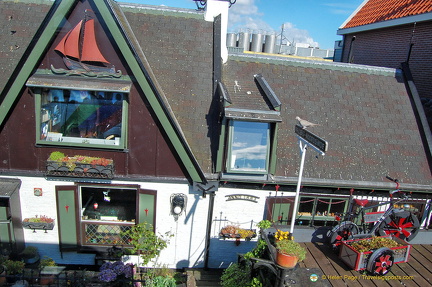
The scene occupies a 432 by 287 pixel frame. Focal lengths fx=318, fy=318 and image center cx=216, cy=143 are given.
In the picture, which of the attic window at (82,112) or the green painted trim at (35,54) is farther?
the attic window at (82,112)

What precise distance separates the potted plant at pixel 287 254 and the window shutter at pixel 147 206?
13.1ft

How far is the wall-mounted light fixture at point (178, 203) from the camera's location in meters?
8.57

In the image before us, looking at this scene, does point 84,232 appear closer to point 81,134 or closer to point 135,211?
point 135,211

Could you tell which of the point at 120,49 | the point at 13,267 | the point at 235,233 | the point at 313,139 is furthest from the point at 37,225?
the point at 313,139

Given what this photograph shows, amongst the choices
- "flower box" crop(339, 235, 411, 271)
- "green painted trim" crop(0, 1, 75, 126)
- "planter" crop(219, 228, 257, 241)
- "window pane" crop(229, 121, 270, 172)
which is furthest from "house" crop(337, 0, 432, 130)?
"green painted trim" crop(0, 1, 75, 126)

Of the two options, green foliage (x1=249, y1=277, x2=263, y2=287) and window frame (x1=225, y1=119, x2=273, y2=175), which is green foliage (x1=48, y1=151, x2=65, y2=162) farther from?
green foliage (x1=249, y1=277, x2=263, y2=287)

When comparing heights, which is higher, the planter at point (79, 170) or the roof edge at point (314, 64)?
the roof edge at point (314, 64)

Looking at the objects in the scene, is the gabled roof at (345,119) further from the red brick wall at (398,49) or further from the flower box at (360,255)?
the flower box at (360,255)

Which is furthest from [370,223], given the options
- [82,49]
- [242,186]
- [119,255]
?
[82,49]

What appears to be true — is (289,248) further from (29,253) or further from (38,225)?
(29,253)

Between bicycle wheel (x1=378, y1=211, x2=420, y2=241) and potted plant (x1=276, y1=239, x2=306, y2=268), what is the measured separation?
360 centimetres

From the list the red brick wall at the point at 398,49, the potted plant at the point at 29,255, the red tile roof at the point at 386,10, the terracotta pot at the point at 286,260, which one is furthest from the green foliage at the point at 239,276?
the red tile roof at the point at 386,10

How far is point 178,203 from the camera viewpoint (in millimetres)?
8570

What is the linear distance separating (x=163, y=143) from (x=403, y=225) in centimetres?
661
